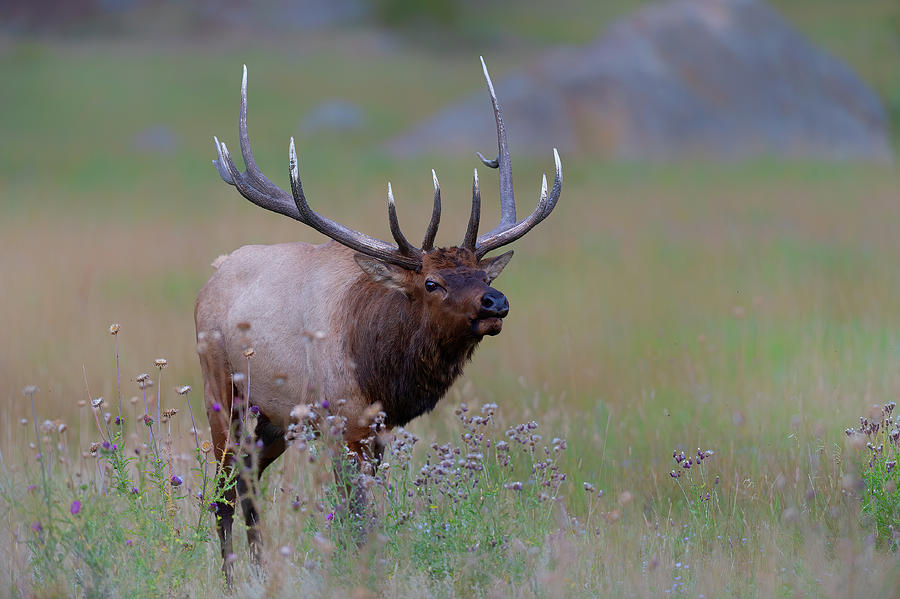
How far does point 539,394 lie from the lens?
699 centimetres

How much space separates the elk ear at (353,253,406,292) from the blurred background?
1599 millimetres

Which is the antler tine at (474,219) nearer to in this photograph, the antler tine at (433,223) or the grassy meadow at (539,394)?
the antler tine at (433,223)

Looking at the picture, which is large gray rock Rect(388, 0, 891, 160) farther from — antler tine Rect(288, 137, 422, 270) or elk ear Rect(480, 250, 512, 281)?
antler tine Rect(288, 137, 422, 270)

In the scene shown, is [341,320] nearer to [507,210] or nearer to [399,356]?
[399,356]

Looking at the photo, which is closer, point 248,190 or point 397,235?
point 397,235

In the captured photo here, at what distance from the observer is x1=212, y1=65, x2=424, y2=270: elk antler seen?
4.70 metres

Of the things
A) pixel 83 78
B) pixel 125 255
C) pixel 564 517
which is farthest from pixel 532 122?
pixel 83 78

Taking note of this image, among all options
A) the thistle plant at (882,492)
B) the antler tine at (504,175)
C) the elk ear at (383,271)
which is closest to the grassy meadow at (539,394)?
the thistle plant at (882,492)

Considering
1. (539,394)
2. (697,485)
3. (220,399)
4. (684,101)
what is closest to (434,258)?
(220,399)

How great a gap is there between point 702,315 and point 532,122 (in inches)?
533

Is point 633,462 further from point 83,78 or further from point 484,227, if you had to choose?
point 83,78

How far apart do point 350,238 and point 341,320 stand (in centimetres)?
37

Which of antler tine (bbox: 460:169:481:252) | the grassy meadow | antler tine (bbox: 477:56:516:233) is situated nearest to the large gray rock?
the grassy meadow

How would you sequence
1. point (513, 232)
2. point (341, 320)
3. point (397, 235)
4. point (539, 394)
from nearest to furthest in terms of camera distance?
point (397, 235)
point (341, 320)
point (513, 232)
point (539, 394)
